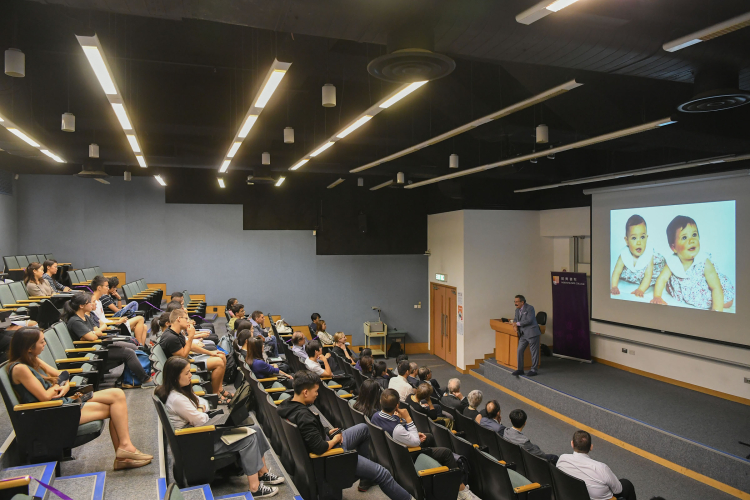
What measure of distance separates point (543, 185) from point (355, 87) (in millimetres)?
5027

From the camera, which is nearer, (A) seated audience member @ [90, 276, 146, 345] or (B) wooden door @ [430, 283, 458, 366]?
(A) seated audience member @ [90, 276, 146, 345]

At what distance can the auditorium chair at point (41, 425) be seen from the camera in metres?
2.81

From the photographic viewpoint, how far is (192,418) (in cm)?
309

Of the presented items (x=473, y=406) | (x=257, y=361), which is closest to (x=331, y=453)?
(x=257, y=361)

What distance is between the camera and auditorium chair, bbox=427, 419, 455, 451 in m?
4.27

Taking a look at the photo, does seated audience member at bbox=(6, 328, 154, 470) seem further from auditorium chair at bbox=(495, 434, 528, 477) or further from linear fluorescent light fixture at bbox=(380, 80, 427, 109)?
linear fluorescent light fixture at bbox=(380, 80, 427, 109)

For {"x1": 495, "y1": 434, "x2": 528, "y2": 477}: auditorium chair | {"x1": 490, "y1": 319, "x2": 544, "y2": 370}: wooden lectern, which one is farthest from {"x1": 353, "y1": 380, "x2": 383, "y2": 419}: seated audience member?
{"x1": 490, "y1": 319, "x2": 544, "y2": 370}: wooden lectern

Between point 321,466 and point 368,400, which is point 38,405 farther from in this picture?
point 368,400

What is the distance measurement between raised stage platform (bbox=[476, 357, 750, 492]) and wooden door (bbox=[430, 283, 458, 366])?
2430mm

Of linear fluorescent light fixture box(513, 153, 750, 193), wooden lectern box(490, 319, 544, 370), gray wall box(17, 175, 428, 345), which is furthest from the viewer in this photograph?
gray wall box(17, 175, 428, 345)

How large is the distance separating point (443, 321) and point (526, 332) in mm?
3466

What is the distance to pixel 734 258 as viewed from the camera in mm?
6715

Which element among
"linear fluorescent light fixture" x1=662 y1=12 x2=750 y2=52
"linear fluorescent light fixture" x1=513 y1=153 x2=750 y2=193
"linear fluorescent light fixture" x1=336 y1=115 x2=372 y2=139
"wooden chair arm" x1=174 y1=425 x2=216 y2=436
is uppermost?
"linear fluorescent light fixture" x1=336 y1=115 x2=372 y2=139

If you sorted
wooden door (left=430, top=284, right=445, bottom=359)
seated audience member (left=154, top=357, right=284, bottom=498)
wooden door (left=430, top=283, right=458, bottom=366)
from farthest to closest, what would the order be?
wooden door (left=430, top=284, right=445, bottom=359)
wooden door (left=430, top=283, right=458, bottom=366)
seated audience member (left=154, top=357, right=284, bottom=498)
